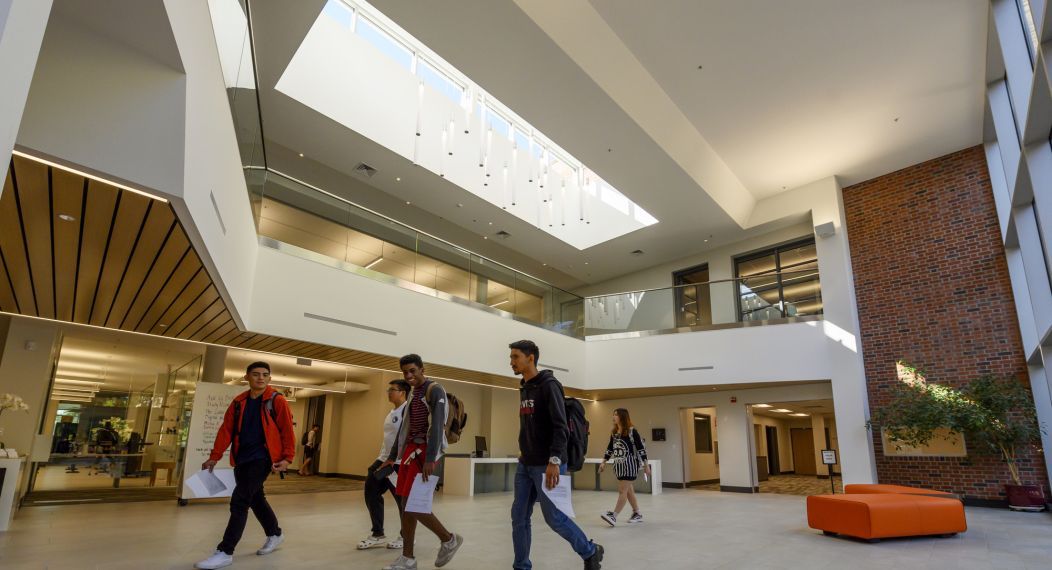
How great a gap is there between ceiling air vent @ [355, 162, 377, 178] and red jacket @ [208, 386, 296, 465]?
760 cm

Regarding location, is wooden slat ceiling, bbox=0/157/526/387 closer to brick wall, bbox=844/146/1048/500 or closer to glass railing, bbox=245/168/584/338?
glass railing, bbox=245/168/584/338

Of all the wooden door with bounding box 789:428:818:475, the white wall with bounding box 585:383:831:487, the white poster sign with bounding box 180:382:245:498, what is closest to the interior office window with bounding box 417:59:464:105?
the white poster sign with bounding box 180:382:245:498

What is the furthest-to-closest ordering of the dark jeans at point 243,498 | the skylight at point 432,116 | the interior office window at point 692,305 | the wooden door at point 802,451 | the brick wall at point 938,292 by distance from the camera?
the wooden door at point 802,451 → the interior office window at point 692,305 → the brick wall at point 938,292 → the skylight at point 432,116 → the dark jeans at point 243,498

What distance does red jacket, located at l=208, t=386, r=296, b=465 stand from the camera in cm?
443

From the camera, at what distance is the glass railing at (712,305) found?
12.5 m

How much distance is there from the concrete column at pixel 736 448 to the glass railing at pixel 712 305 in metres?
2.55

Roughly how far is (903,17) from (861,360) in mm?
6539

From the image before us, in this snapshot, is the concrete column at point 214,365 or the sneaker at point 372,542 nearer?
the sneaker at point 372,542

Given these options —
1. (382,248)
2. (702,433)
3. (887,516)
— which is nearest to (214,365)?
(382,248)

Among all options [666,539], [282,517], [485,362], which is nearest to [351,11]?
[485,362]

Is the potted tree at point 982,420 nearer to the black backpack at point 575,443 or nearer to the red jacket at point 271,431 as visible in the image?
the black backpack at point 575,443

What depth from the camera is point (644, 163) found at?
1073cm

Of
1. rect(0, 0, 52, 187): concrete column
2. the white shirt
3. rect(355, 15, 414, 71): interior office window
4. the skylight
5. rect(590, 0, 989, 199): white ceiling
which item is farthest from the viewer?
rect(355, 15, 414, 71): interior office window

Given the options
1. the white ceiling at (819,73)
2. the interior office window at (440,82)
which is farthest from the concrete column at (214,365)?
the white ceiling at (819,73)
